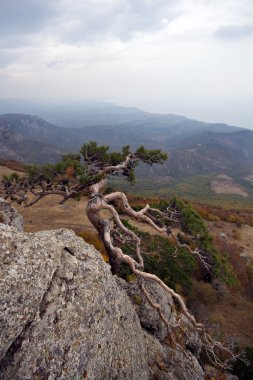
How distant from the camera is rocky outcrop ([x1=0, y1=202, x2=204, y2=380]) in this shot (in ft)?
26.7

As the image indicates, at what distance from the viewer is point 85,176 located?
1525cm

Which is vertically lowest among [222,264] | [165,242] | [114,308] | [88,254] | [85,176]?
[165,242]

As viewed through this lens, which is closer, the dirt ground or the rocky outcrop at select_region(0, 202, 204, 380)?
the rocky outcrop at select_region(0, 202, 204, 380)

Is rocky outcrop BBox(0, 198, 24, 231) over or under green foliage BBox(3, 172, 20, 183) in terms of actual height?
under

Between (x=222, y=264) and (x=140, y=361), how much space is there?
7891 millimetres

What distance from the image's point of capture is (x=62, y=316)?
29.8ft

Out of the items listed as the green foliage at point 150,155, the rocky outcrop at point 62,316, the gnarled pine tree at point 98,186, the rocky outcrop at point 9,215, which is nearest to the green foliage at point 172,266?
the gnarled pine tree at point 98,186

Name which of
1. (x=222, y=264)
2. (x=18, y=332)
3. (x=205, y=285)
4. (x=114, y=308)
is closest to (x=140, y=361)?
(x=114, y=308)

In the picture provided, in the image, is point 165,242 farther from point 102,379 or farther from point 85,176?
point 102,379

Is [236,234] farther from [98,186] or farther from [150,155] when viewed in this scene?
[98,186]

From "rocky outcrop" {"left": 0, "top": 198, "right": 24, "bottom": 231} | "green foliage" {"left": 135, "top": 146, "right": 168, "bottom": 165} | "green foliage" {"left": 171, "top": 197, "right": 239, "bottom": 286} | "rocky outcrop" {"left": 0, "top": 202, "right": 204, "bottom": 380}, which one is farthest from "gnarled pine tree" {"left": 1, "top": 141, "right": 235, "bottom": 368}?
"rocky outcrop" {"left": 0, "top": 202, "right": 204, "bottom": 380}

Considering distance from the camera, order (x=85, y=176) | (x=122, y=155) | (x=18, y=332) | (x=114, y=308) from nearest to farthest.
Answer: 1. (x=18, y=332)
2. (x=114, y=308)
3. (x=85, y=176)
4. (x=122, y=155)

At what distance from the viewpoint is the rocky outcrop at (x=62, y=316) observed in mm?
8133

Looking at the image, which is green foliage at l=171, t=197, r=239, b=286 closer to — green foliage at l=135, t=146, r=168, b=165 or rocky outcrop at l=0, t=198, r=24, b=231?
green foliage at l=135, t=146, r=168, b=165
